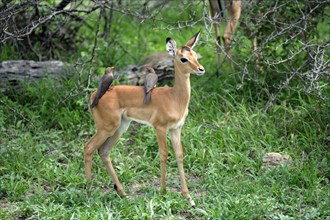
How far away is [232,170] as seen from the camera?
7.14m

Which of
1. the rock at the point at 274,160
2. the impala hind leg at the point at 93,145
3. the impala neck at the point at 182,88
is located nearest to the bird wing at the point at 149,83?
the impala neck at the point at 182,88

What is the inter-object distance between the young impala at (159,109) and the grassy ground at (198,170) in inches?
14.5

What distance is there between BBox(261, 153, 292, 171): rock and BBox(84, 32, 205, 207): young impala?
3.66 ft

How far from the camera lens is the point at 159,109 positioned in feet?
20.8

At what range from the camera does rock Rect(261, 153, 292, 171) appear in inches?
281

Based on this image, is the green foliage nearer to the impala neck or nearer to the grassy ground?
the grassy ground

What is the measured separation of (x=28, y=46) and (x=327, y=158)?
4.37m

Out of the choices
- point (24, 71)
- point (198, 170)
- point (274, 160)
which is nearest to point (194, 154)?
point (198, 170)

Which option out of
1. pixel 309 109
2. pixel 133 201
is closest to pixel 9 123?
pixel 133 201

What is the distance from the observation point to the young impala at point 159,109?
20.7ft

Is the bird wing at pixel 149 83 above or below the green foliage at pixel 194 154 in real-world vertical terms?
above

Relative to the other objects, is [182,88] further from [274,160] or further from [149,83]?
[274,160]

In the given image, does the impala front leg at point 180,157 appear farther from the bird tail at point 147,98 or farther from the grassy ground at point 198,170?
the bird tail at point 147,98

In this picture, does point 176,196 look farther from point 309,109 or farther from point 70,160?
point 309,109
